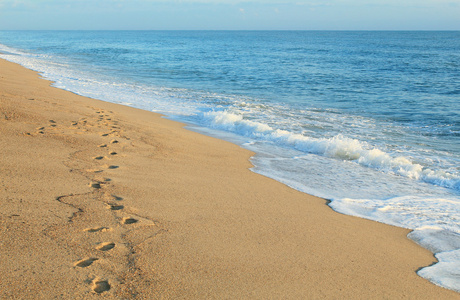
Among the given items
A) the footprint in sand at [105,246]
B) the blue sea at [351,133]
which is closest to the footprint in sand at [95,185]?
the footprint in sand at [105,246]

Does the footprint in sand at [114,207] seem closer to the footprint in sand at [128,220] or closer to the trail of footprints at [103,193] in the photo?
the trail of footprints at [103,193]

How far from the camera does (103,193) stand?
3.77 m

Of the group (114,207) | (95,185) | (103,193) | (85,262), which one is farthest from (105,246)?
(95,185)

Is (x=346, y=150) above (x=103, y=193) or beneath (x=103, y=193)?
beneath

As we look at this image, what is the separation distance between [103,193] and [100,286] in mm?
1575

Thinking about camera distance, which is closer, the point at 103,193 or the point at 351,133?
the point at 103,193

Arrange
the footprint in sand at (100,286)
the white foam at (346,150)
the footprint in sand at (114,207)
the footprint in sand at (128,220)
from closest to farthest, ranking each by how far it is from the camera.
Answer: the footprint in sand at (100,286), the footprint in sand at (128,220), the footprint in sand at (114,207), the white foam at (346,150)

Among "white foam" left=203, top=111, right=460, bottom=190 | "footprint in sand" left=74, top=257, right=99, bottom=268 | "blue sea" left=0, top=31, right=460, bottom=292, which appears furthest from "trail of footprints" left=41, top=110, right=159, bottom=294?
"white foam" left=203, top=111, right=460, bottom=190

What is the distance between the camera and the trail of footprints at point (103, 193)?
98.5 inches

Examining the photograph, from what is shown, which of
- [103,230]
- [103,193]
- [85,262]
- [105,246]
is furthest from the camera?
[103,193]

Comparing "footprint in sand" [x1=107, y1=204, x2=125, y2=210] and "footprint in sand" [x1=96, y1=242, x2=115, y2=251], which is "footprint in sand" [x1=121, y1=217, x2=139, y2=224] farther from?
"footprint in sand" [x1=96, y1=242, x2=115, y2=251]

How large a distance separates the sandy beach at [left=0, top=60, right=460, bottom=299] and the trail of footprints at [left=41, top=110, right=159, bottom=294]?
12 mm

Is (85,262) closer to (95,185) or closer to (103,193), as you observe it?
(103,193)

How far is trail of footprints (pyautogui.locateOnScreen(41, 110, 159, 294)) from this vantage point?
2.50 meters
